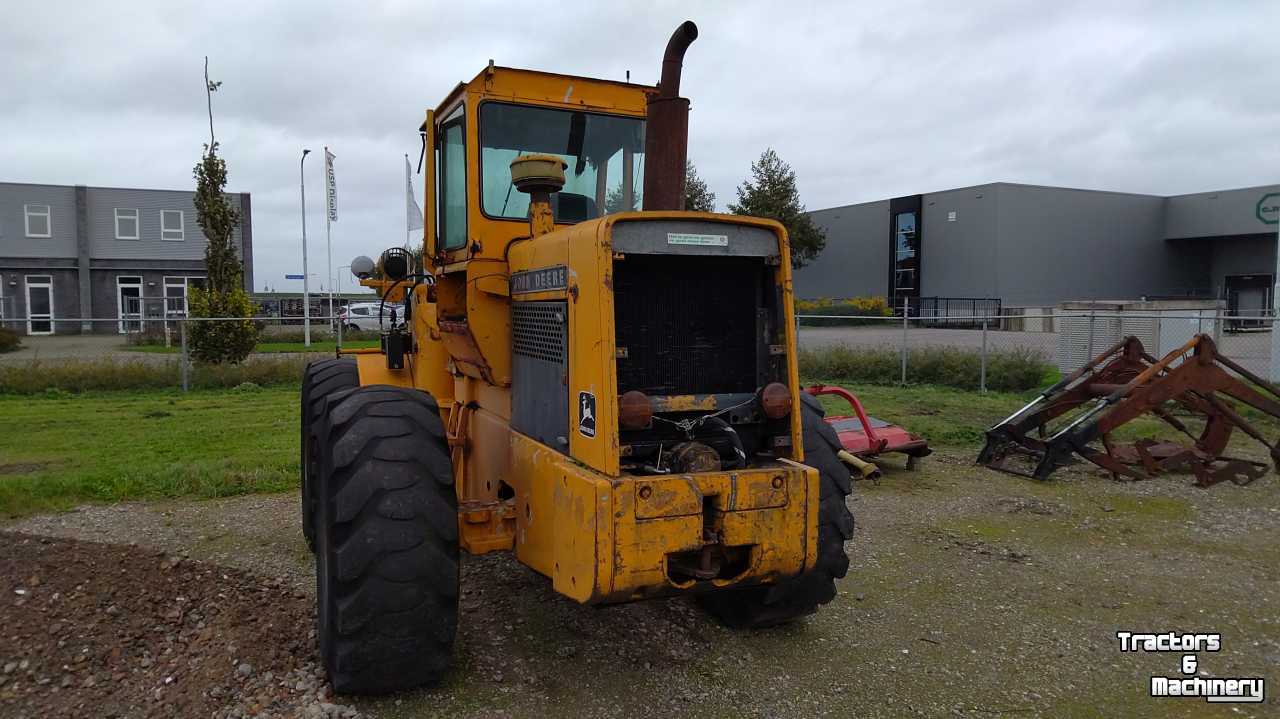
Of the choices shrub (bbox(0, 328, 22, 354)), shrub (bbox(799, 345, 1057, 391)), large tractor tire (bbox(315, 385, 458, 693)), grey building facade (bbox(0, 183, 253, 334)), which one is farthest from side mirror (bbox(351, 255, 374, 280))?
grey building facade (bbox(0, 183, 253, 334))

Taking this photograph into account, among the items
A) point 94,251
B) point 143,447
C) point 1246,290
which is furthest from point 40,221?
point 1246,290

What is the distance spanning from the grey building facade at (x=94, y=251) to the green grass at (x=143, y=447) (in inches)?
898

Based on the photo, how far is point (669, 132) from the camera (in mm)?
4449

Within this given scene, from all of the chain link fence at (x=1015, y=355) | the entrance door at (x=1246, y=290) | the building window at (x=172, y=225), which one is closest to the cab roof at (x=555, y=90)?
the chain link fence at (x=1015, y=355)

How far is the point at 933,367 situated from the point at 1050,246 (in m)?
26.1

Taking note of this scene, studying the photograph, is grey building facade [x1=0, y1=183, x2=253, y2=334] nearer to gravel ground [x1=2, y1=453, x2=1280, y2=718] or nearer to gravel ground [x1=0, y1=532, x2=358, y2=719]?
gravel ground [x1=0, y1=532, x2=358, y2=719]

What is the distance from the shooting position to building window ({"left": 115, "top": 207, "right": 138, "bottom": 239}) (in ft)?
117

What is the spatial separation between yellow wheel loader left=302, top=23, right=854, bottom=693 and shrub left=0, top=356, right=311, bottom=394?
12164 millimetres

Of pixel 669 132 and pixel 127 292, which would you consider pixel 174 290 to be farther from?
pixel 669 132

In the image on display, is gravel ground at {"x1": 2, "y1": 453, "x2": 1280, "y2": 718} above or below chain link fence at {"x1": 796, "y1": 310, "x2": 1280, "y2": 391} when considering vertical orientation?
below

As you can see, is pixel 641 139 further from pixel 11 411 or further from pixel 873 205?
pixel 873 205

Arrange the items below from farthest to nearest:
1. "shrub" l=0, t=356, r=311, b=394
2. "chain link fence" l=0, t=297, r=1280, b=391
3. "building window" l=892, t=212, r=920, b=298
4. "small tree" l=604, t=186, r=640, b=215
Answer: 1. "building window" l=892, t=212, r=920, b=298
2. "chain link fence" l=0, t=297, r=1280, b=391
3. "shrub" l=0, t=356, r=311, b=394
4. "small tree" l=604, t=186, r=640, b=215

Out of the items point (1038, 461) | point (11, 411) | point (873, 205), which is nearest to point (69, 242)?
point (11, 411)

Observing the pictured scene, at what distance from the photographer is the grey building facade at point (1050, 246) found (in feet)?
125
